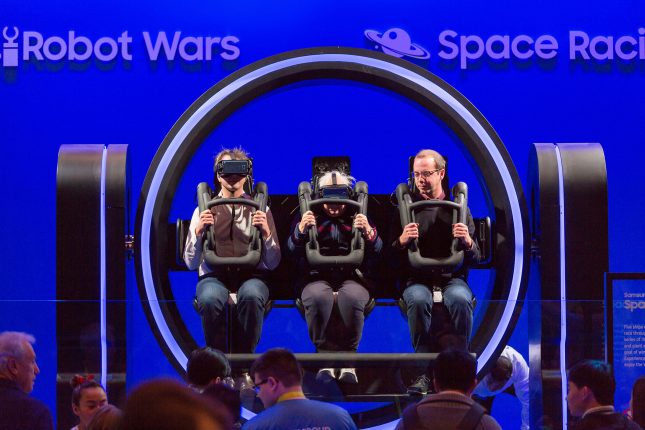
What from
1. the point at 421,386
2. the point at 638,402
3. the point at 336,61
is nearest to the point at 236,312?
the point at 421,386

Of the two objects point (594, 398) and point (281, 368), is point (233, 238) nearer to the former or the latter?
point (281, 368)

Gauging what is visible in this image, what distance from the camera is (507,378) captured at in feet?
17.7

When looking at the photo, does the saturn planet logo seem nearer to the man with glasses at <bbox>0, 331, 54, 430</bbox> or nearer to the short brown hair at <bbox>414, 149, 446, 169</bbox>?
the short brown hair at <bbox>414, 149, 446, 169</bbox>

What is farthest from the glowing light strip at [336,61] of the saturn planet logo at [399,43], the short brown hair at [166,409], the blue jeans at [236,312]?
the short brown hair at [166,409]

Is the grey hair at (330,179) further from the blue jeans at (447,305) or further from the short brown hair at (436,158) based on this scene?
the blue jeans at (447,305)

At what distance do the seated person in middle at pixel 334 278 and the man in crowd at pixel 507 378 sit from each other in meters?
0.76

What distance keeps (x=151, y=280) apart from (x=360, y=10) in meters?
3.25

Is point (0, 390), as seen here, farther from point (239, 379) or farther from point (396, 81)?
point (396, 81)

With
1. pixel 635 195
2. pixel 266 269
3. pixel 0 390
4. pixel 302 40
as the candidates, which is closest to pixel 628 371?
pixel 266 269

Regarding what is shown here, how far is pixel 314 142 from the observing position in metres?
8.12

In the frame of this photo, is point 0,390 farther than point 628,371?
No

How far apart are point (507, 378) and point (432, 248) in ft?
2.80

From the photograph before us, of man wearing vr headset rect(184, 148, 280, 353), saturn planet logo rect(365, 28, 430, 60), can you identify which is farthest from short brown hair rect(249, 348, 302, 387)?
saturn planet logo rect(365, 28, 430, 60)

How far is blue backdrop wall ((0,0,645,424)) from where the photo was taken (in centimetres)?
791
